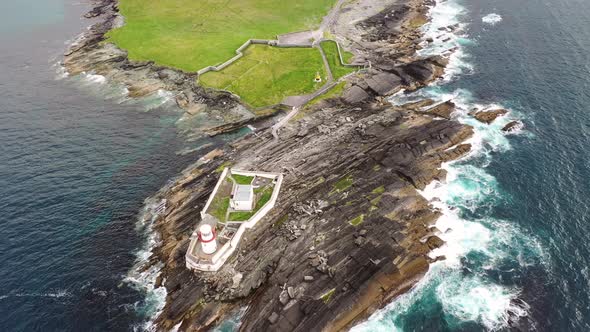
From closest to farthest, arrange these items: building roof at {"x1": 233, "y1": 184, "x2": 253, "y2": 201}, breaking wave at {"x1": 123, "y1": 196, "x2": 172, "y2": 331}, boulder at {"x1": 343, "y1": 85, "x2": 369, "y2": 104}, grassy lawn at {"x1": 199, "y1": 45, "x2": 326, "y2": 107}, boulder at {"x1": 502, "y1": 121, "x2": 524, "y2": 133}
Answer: breaking wave at {"x1": 123, "y1": 196, "x2": 172, "y2": 331}, building roof at {"x1": 233, "y1": 184, "x2": 253, "y2": 201}, boulder at {"x1": 502, "y1": 121, "x2": 524, "y2": 133}, boulder at {"x1": 343, "y1": 85, "x2": 369, "y2": 104}, grassy lawn at {"x1": 199, "y1": 45, "x2": 326, "y2": 107}

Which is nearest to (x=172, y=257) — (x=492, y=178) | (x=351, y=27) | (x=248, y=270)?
(x=248, y=270)

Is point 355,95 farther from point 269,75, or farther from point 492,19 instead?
point 492,19

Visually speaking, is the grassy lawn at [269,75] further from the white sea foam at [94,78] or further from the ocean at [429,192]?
the white sea foam at [94,78]

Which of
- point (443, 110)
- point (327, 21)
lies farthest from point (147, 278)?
point (327, 21)

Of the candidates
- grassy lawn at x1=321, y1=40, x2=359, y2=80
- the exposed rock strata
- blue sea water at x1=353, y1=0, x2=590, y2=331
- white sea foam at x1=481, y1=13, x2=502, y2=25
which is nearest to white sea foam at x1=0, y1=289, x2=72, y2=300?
blue sea water at x1=353, y1=0, x2=590, y2=331

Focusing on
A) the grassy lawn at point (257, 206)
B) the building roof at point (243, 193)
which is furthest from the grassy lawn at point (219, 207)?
the building roof at point (243, 193)

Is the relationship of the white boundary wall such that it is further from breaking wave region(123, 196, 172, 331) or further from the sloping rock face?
breaking wave region(123, 196, 172, 331)

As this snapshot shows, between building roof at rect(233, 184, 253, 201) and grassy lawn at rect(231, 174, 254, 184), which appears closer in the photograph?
building roof at rect(233, 184, 253, 201)
